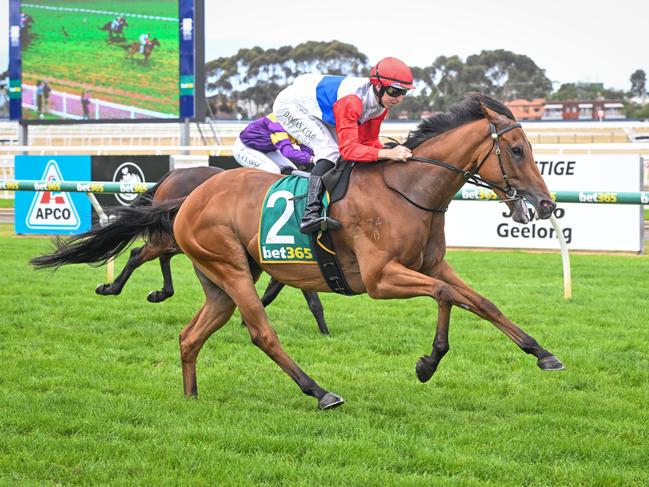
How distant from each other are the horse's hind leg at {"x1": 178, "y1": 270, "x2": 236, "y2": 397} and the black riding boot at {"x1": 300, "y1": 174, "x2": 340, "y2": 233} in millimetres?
746

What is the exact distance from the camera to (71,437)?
427 cm

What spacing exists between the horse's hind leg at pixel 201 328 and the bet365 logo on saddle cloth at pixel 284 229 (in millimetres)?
396

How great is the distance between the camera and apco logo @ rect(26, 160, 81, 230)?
14.3 m

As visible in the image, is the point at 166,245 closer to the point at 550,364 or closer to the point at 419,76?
the point at 550,364

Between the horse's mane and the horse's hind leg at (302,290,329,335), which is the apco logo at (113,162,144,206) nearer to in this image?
the horse's hind leg at (302,290,329,335)

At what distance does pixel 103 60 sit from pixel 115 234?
43.5 ft

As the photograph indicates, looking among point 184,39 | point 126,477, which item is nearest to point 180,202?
point 126,477

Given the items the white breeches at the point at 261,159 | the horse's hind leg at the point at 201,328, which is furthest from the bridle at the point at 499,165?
the white breeches at the point at 261,159

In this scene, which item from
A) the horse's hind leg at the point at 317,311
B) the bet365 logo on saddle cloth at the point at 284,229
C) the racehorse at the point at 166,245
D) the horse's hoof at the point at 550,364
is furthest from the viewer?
the racehorse at the point at 166,245

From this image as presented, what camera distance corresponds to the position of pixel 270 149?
795cm

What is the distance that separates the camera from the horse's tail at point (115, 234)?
18.9 ft

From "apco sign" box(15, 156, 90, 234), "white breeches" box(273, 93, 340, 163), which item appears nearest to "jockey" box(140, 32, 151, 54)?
"apco sign" box(15, 156, 90, 234)

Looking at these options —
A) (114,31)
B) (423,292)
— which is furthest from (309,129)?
(114,31)

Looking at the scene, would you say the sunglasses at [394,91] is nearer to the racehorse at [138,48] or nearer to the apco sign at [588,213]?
the apco sign at [588,213]
